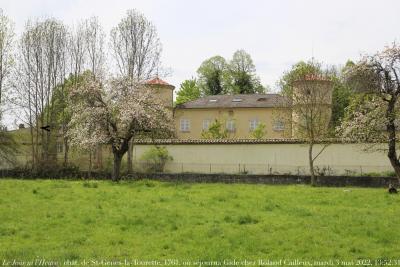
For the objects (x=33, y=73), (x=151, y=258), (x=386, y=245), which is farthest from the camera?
(x=33, y=73)

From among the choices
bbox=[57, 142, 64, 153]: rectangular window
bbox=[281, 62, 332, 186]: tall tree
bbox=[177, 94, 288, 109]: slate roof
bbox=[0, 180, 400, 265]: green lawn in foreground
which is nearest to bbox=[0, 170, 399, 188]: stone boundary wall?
bbox=[281, 62, 332, 186]: tall tree

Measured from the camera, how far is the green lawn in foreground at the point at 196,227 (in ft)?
37.8

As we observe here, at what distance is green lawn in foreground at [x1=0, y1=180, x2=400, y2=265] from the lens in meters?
11.5

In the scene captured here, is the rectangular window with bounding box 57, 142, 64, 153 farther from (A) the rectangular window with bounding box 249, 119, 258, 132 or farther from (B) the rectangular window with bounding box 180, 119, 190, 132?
(A) the rectangular window with bounding box 249, 119, 258, 132

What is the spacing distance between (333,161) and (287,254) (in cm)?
2902

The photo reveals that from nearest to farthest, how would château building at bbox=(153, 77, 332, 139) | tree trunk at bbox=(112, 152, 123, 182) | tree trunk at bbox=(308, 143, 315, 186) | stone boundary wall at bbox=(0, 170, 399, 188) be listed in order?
tree trunk at bbox=(112, 152, 123, 182) → stone boundary wall at bbox=(0, 170, 399, 188) → tree trunk at bbox=(308, 143, 315, 186) → château building at bbox=(153, 77, 332, 139)

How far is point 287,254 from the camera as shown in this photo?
449 inches

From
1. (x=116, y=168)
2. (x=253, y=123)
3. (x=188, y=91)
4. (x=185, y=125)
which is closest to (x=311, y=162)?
(x=116, y=168)

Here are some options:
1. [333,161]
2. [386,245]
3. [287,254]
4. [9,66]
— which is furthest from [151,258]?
[9,66]

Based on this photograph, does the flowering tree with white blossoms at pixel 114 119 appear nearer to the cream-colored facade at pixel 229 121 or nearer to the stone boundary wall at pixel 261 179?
the stone boundary wall at pixel 261 179

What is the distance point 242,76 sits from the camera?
271ft

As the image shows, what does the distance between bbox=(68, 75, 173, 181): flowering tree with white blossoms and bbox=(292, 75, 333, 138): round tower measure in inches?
414

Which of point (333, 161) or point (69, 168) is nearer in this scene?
point (333, 161)

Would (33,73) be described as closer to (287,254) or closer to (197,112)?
(197,112)
